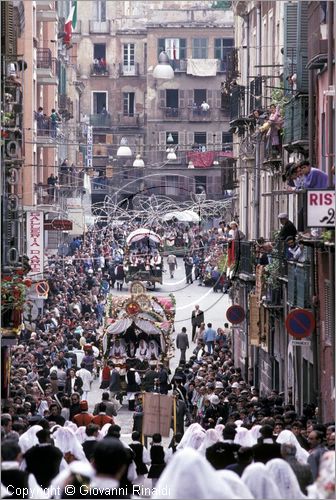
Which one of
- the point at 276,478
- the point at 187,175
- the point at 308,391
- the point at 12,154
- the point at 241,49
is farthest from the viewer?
the point at 187,175

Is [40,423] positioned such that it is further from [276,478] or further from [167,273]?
[167,273]

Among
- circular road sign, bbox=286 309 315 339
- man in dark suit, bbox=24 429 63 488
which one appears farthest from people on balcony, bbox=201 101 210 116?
man in dark suit, bbox=24 429 63 488

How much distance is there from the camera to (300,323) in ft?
103

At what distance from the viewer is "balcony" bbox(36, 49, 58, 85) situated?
204ft

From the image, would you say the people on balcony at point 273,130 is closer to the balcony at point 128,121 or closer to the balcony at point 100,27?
the balcony at point 128,121

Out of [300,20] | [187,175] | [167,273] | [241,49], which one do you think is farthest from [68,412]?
[187,175]

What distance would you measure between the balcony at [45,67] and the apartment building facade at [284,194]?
10.6m

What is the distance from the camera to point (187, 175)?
10388cm

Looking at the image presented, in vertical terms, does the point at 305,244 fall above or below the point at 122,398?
above

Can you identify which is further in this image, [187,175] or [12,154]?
[187,175]

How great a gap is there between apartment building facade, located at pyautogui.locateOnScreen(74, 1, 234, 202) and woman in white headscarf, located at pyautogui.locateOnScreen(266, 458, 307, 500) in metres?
84.1

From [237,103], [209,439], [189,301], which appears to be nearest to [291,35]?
[237,103]

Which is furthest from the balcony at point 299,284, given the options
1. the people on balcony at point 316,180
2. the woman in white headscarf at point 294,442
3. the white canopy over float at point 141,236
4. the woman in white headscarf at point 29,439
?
the white canopy over float at point 141,236

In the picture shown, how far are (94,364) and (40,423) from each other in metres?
19.5
